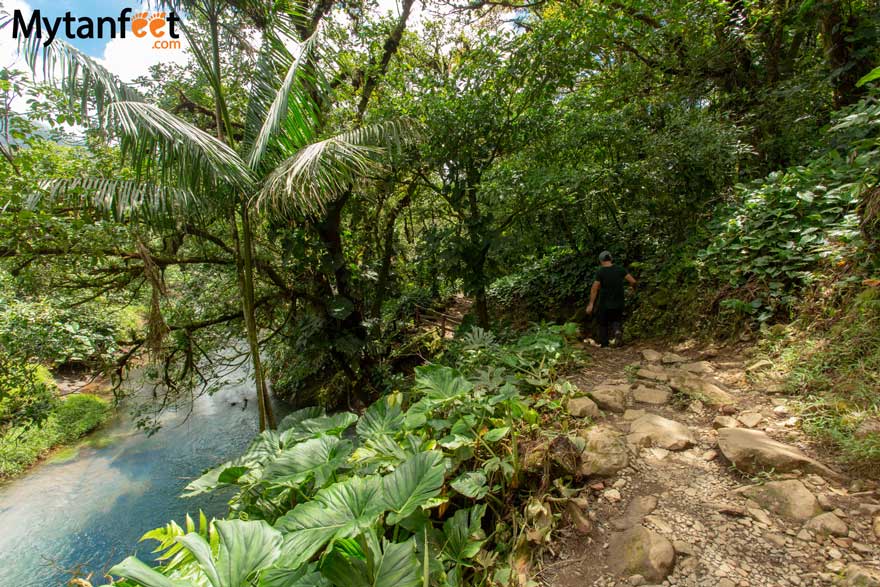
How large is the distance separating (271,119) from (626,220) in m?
5.04

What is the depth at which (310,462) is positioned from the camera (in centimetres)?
199

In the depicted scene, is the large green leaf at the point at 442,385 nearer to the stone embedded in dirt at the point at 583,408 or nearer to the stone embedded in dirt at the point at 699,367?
the stone embedded in dirt at the point at 583,408

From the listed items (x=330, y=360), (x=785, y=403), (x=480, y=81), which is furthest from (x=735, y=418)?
(x=330, y=360)

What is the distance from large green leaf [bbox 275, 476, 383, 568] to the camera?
1.32 m

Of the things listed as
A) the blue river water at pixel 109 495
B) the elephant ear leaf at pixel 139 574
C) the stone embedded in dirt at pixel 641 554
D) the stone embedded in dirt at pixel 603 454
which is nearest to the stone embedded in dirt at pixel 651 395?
the stone embedded in dirt at pixel 603 454

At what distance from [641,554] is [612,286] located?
3.48 m

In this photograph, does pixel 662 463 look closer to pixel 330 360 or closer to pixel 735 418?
pixel 735 418

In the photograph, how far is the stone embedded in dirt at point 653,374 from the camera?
10.2ft

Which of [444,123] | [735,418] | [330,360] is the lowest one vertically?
[330,360]

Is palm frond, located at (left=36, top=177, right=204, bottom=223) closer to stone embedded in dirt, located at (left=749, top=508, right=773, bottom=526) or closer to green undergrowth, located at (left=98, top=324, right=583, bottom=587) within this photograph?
green undergrowth, located at (left=98, top=324, right=583, bottom=587)

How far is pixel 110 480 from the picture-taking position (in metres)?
6.19

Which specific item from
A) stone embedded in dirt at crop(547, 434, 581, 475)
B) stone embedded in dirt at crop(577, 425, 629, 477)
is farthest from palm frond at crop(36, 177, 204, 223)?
stone embedded in dirt at crop(577, 425, 629, 477)

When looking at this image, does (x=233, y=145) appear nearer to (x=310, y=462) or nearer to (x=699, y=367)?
(x=310, y=462)

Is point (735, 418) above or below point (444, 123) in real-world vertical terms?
below
